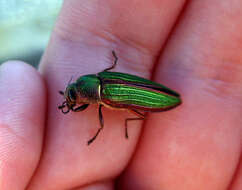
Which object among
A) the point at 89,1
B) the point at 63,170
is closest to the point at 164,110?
the point at 63,170

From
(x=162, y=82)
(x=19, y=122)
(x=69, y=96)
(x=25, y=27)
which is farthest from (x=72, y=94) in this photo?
(x=25, y=27)

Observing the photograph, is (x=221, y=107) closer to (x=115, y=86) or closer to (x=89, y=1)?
(x=115, y=86)

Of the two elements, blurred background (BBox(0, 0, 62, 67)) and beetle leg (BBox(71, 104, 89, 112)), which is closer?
beetle leg (BBox(71, 104, 89, 112))

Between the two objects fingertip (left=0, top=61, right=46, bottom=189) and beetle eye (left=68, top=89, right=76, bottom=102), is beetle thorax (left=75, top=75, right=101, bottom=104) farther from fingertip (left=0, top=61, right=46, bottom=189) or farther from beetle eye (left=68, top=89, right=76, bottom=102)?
fingertip (left=0, top=61, right=46, bottom=189)

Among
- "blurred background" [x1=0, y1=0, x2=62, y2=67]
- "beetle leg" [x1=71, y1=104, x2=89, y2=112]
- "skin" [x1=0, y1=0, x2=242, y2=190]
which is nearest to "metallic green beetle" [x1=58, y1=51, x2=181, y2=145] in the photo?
"beetle leg" [x1=71, y1=104, x2=89, y2=112]

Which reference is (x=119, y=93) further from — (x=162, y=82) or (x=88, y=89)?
(x=162, y=82)

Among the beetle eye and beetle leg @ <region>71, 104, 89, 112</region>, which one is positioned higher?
the beetle eye

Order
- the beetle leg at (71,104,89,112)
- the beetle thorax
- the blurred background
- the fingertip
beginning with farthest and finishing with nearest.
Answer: the blurred background, the beetle thorax, the beetle leg at (71,104,89,112), the fingertip
